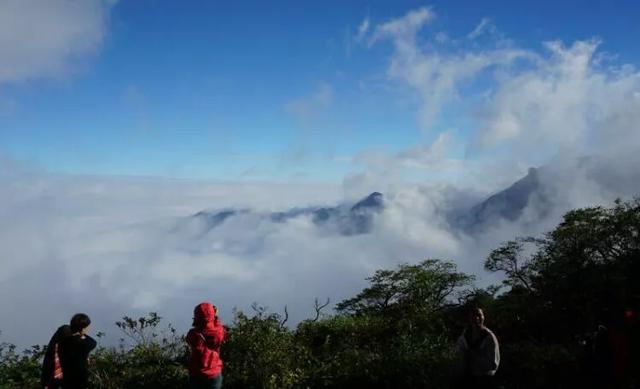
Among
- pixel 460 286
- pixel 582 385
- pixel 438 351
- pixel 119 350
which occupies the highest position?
pixel 460 286

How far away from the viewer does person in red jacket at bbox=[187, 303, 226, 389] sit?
22.6ft

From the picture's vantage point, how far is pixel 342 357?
417 inches

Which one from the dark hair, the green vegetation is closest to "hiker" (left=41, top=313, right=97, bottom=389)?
the dark hair

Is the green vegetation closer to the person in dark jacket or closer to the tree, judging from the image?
the person in dark jacket

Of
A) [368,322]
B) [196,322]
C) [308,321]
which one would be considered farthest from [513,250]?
[196,322]

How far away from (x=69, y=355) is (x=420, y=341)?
23.2 ft

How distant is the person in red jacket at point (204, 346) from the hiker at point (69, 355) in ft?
5.42

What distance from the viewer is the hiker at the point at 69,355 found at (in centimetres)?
727

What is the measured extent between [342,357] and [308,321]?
3.80 m

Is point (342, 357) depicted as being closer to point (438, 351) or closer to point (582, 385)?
point (438, 351)

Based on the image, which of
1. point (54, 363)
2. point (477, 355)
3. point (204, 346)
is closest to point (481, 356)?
point (477, 355)

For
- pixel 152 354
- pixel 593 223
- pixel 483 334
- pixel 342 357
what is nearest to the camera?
pixel 483 334

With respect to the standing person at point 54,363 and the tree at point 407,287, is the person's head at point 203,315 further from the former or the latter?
the tree at point 407,287

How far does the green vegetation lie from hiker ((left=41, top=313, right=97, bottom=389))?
3125mm
